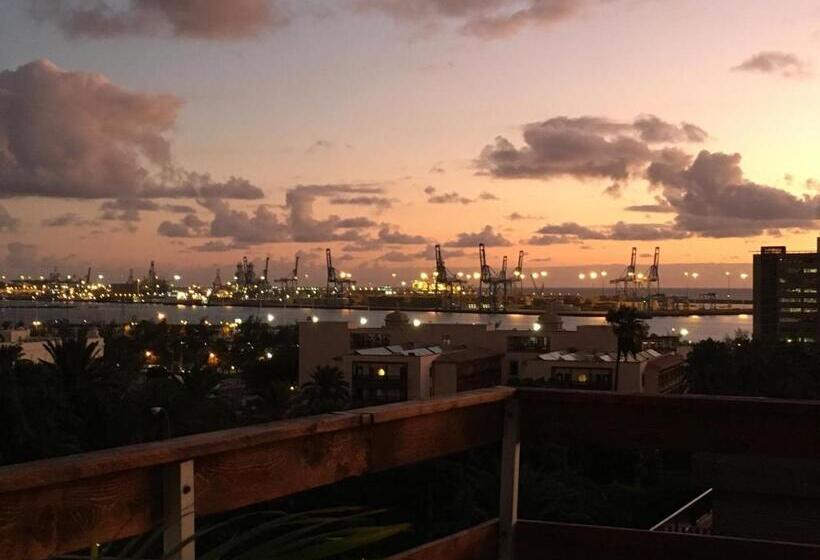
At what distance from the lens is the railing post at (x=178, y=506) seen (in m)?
1.30

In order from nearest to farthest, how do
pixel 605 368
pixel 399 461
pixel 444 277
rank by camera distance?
pixel 399 461 → pixel 605 368 → pixel 444 277

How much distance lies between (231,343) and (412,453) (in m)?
54.6

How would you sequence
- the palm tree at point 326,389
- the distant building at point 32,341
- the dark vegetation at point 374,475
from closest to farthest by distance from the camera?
the dark vegetation at point 374,475, the palm tree at point 326,389, the distant building at point 32,341

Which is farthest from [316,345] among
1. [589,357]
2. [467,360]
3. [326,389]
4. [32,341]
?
[32,341]

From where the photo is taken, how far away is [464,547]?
1932 millimetres

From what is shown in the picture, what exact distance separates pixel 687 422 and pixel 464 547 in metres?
0.59

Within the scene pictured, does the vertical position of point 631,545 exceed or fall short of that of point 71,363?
it exceeds it

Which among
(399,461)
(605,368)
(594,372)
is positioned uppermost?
(399,461)

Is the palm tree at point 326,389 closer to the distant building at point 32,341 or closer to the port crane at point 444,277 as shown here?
the distant building at point 32,341

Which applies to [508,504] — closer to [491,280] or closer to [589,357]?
[589,357]

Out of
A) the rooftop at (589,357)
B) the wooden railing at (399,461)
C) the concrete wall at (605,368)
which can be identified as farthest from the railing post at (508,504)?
the rooftop at (589,357)

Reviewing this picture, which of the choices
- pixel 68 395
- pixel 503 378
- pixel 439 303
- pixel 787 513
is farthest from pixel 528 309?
pixel 787 513

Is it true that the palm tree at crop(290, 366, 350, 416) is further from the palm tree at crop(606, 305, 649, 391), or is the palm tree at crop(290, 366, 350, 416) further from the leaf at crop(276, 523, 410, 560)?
the leaf at crop(276, 523, 410, 560)

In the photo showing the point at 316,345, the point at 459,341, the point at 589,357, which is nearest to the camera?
the point at 589,357
